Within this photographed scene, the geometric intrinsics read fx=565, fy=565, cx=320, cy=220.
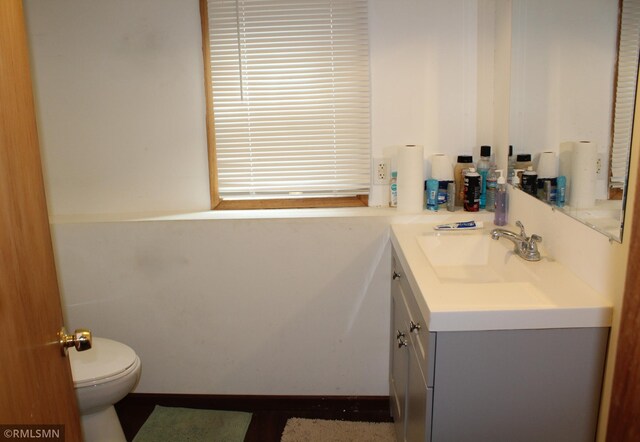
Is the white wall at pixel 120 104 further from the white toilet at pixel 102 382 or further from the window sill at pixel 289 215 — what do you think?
the white toilet at pixel 102 382

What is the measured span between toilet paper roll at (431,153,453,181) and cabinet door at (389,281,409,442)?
19.8 inches

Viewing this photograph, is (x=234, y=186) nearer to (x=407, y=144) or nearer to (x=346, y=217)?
(x=346, y=217)

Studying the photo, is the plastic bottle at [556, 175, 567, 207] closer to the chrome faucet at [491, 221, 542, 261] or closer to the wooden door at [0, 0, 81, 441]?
the chrome faucet at [491, 221, 542, 261]

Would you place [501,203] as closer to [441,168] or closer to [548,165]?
[441,168]

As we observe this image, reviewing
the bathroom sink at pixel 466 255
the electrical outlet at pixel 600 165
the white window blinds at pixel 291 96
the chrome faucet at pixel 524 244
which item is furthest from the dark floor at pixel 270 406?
the electrical outlet at pixel 600 165

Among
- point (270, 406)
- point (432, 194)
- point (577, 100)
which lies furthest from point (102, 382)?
point (577, 100)

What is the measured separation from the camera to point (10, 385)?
0.89 meters

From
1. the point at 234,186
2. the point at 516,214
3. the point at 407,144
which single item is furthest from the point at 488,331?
the point at 234,186

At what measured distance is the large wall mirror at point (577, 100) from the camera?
1372 millimetres

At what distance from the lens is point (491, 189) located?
91.4 inches

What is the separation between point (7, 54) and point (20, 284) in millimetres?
383

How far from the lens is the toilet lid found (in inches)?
78.5

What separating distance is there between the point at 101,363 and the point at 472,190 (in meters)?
1.57

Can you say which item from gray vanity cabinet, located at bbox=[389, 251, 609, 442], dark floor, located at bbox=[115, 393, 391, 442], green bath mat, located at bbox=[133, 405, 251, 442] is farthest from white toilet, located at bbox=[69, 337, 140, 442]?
gray vanity cabinet, located at bbox=[389, 251, 609, 442]
